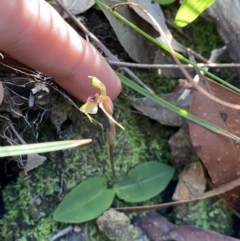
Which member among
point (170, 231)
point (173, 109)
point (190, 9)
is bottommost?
point (170, 231)

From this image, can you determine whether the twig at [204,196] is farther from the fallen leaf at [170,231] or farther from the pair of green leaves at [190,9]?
the pair of green leaves at [190,9]

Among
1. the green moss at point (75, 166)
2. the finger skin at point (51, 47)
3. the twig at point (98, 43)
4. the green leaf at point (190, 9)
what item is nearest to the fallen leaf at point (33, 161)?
the green moss at point (75, 166)

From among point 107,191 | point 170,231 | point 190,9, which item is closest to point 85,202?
point 107,191

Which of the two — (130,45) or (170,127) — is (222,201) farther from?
(130,45)

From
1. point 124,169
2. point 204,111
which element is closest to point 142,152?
point 124,169

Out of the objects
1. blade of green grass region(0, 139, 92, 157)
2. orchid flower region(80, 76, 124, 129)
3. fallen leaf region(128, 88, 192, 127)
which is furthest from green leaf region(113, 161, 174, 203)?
blade of green grass region(0, 139, 92, 157)

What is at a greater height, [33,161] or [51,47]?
[51,47]

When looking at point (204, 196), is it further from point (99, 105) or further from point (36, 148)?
point (36, 148)
